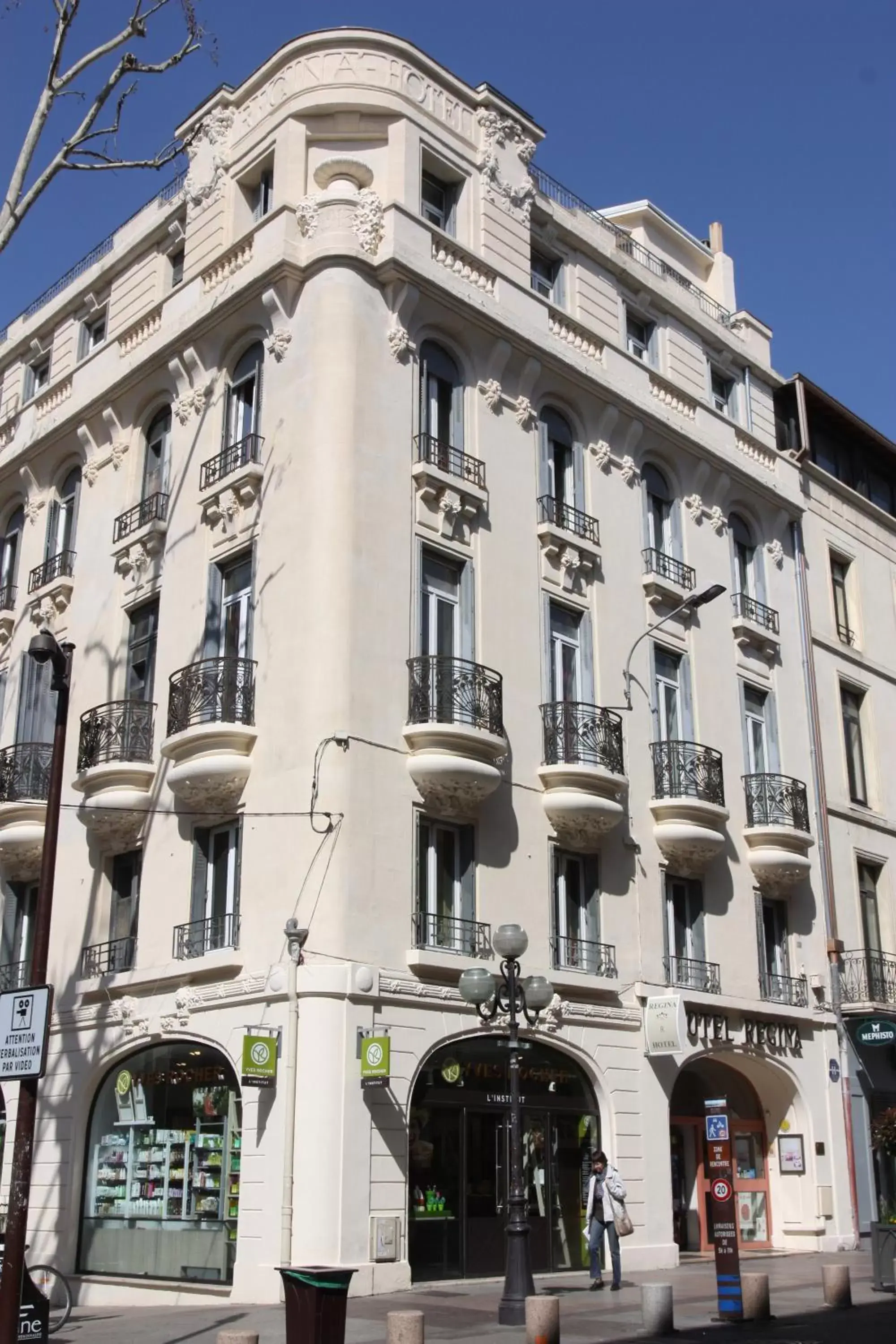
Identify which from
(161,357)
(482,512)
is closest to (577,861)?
(482,512)

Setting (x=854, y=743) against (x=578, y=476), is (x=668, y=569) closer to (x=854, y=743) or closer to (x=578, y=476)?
(x=578, y=476)

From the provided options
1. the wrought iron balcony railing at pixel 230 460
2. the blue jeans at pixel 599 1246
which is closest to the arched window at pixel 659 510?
the wrought iron balcony railing at pixel 230 460

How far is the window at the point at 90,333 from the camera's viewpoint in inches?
1081

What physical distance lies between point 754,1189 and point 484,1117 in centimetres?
807

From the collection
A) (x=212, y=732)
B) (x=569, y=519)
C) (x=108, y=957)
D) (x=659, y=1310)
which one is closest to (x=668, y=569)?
(x=569, y=519)

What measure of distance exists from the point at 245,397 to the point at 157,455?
261cm

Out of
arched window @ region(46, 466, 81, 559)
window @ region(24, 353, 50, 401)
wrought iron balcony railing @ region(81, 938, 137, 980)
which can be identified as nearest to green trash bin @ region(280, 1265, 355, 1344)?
wrought iron balcony railing @ region(81, 938, 137, 980)

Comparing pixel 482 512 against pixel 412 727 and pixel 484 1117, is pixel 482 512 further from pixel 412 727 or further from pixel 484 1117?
pixel 484 1117

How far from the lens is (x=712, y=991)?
23656mm

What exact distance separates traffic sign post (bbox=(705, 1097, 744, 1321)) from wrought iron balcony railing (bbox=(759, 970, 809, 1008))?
884 centimetres

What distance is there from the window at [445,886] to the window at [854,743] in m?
11.8

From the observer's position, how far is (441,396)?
22.7 meters

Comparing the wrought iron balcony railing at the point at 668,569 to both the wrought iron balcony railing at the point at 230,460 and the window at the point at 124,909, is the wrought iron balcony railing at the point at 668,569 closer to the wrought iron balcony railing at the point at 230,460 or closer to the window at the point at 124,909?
the wrought iron balcony railing at the point at 230,460

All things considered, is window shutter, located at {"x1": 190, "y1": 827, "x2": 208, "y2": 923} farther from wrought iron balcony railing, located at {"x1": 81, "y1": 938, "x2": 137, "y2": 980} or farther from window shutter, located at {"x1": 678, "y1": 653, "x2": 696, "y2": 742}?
window shutter, located at {"x1": 678, "y1": 653, "x2": 696, "y2": 742}
